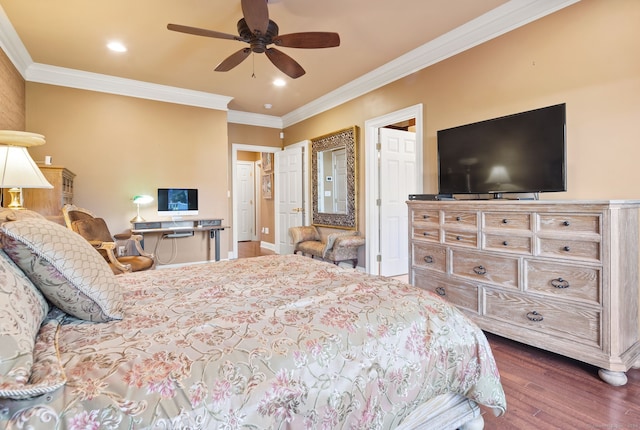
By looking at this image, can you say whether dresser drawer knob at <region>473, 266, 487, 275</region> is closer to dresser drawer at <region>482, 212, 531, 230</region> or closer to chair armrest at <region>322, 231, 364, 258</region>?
dresser drawer at <region>482, 212, 531, 230</region>

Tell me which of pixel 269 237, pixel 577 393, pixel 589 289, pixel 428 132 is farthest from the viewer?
pixel 269 237

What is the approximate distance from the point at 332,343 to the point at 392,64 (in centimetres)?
377

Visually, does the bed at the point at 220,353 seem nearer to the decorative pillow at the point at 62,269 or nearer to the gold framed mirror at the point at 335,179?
the decorative pillow at the point at 62,269

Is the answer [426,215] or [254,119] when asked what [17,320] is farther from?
[254,119]

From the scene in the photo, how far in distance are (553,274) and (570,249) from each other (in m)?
0.20

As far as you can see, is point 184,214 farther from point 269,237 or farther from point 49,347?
point 49,347

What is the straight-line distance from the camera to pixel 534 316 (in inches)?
89.4

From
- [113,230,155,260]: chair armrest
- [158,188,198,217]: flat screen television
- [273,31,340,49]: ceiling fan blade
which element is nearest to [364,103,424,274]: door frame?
[273,31,340,49]: ceiling fan blade

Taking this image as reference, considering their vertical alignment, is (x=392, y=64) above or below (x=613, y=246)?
above

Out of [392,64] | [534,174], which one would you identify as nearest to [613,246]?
[534,174]

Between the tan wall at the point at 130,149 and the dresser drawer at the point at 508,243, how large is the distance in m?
4.11

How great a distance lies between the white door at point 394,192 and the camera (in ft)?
15.2

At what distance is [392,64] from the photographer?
3.97m

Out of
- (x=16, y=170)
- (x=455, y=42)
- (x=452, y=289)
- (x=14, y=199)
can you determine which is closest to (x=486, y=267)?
(x=452, y=289)
